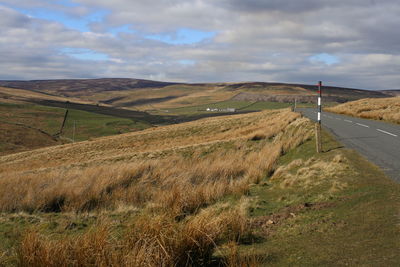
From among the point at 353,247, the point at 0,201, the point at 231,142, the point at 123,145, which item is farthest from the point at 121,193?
the point at 123,145

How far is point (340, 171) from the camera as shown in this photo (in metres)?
10.3

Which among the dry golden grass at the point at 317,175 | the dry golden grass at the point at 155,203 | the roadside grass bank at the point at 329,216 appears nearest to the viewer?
the dry golden grass at the point at 155,203

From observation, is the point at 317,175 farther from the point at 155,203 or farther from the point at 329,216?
the point at 155,203

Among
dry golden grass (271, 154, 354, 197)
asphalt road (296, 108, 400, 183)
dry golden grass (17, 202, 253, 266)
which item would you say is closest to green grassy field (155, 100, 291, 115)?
asphalt road (296, 108, 400, 183)

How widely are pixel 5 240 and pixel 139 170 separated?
7242 millimetres

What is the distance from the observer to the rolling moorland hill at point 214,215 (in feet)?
16.0

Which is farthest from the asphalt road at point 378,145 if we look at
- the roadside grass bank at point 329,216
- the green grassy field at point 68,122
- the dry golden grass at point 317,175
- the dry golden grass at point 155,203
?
the green grassy field at point 68,122

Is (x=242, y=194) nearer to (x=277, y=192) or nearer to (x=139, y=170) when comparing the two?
(x=277, y=192)

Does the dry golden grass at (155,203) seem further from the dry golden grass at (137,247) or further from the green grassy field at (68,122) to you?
the green grassy field at (68,122)

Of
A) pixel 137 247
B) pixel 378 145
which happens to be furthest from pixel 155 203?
pixel 378 145

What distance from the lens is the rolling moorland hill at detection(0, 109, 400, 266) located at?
4.89 metres

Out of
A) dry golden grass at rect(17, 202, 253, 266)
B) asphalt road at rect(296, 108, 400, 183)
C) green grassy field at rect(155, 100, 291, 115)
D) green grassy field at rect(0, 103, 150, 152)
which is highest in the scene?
asphalt road at rect(296, 108, 400, 183)

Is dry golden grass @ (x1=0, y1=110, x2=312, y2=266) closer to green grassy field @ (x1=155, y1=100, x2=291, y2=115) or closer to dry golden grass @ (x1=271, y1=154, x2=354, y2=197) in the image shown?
dry golden grass @ (x1=271, y1=154, x2=354, y2=197)

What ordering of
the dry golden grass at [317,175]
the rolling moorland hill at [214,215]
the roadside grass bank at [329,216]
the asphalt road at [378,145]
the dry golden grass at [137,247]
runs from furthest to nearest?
the asphalt road at [378,145], the dry golden grass at [317,175], the roadside grass bank at [329,216], the rolling moorland hill at [214,215], the dry golden grass at [137,247]
